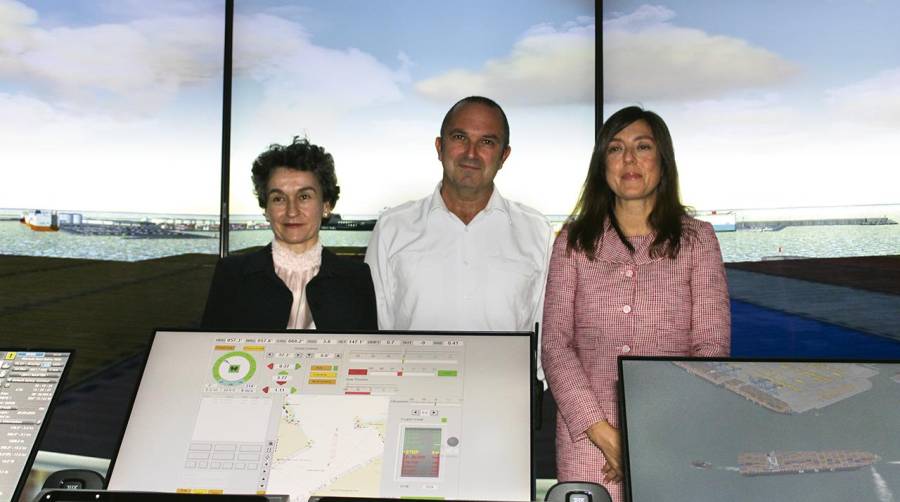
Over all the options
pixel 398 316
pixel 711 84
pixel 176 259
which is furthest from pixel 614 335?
pixel 176 259

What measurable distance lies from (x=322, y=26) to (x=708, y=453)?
160 inches

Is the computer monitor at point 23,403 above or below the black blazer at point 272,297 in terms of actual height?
below

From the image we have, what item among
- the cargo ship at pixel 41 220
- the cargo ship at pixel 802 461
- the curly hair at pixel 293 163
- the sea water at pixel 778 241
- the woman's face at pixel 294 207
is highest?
the cargo ship at pixel 41 220

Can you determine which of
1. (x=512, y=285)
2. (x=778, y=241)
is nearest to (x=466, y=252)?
(x=512, y=285)

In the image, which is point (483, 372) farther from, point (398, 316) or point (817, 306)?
point (817, 306)

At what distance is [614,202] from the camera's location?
213 cm

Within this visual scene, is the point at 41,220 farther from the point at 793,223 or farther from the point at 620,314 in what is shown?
the point at 793,223

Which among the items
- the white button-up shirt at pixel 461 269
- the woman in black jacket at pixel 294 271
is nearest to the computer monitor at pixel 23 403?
the woman in black jacket at pixel 294 271

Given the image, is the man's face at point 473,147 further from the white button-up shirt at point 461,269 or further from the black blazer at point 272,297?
the black blazer at point 272,297

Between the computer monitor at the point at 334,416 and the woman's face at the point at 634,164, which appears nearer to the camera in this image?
the computer monitor at the point at 334,416

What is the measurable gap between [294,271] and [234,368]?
0.76 meters

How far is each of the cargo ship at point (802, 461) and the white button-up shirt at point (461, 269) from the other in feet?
4.23

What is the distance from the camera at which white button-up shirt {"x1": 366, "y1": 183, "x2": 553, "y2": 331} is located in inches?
102

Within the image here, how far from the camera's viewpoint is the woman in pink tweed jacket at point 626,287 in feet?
6.26
